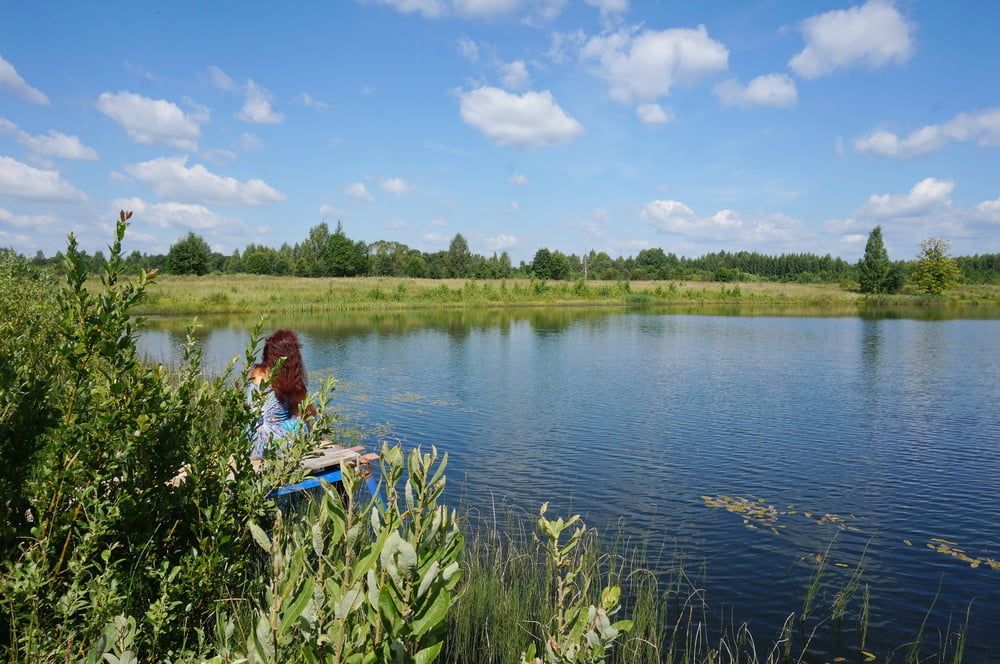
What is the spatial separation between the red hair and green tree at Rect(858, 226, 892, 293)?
7660 cm

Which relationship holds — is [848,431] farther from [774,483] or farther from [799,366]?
[799,366]

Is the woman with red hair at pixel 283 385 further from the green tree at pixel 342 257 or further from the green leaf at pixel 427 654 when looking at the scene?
the green tree at pixel 342 257

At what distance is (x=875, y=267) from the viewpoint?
71250 millimetres

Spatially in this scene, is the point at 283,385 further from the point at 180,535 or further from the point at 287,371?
the point at 180,535

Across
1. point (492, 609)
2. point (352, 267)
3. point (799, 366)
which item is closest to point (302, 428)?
point (492, 609)

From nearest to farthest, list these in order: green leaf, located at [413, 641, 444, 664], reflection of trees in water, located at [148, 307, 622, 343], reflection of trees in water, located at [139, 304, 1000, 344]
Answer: green leaf, located at [413, 641, 444, 664] < reflection of trees in water, located at [148, 307, 622, 343] < reflection of trees in water, located at [139, 304, 1000, 344]

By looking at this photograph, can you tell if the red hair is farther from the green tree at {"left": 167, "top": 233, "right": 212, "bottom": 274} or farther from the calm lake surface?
the green tree at {"left": 167, "top": 233, "right": 212, "bottom": 274}

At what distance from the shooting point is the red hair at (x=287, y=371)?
755 centimetres

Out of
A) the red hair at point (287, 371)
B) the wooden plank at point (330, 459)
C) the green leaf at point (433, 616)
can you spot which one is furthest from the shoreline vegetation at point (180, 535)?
the red hair at point (287, 371)

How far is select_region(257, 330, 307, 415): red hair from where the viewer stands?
24.8ft

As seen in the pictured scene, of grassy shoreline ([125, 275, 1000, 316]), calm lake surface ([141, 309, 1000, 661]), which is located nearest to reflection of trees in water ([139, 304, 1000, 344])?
grassy shoreline ([125, 275, 1000, 316])

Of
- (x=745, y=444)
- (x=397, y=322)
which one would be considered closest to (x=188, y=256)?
(x=397, y=322)

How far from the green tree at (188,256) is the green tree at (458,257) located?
123ft

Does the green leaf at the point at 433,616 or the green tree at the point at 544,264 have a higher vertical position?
the green tree at the point at 544,264
